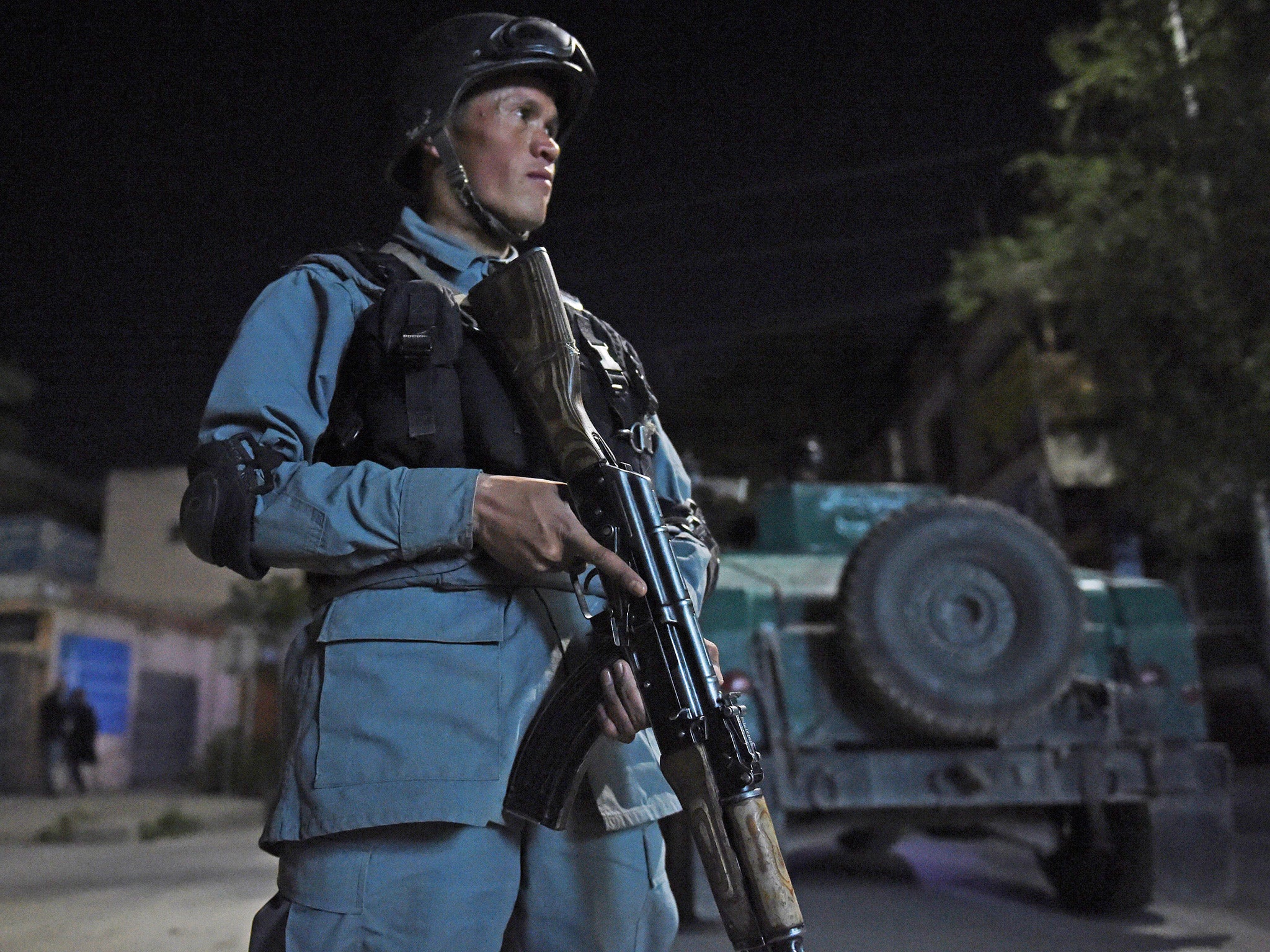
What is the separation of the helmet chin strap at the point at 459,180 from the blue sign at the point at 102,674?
16249 mm

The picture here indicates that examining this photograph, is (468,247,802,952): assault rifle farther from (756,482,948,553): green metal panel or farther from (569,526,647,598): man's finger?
(756,482,948,553): green metal panel

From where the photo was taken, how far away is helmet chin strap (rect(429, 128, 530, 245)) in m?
1.96

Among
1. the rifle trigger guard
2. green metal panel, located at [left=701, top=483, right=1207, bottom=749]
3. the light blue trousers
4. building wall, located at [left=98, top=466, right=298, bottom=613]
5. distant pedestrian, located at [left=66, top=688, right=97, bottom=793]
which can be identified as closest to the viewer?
the light blue trousers

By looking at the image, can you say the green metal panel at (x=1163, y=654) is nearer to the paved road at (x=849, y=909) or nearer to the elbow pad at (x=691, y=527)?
the paved road at (x=849, y=909)

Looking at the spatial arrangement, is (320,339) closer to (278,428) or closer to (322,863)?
(278,428)

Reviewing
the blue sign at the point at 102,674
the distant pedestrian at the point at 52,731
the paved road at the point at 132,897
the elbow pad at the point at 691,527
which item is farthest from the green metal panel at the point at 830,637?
the blue sign at the point at 102,674

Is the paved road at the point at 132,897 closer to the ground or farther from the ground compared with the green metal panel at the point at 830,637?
closer to the ground

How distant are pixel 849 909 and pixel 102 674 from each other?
14892 mm

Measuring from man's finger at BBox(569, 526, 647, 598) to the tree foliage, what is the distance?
7507mm

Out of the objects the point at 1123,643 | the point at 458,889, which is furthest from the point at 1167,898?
the point at 458,889

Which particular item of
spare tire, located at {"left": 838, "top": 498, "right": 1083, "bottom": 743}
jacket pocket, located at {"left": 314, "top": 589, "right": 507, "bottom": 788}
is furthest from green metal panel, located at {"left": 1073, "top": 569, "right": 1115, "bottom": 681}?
jacket pocket, located at {"left": 314, "top": 589, "right": 507, "bottom": 788}

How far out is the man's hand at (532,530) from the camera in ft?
5.02

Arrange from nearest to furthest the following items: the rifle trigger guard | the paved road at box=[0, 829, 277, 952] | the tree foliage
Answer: the rifle trigger guard < the paved road at box=[0, 829, 277, 952] < the tree foliage

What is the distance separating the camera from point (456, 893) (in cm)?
147
